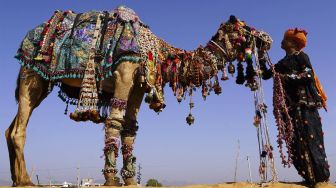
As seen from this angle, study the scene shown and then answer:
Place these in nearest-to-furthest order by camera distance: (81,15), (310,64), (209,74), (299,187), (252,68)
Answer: (299,187) < (310,64) < (252,68) < (209,74) < (81,15)

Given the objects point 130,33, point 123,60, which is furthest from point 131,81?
point 130,33

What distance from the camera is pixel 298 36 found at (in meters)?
6.58

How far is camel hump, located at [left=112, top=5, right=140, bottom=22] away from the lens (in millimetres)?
7863

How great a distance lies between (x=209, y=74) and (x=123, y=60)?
1.47 meters

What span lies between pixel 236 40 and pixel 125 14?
206cm

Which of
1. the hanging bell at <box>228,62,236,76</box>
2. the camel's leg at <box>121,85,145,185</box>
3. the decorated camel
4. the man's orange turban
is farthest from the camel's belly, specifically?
the man's orange turban

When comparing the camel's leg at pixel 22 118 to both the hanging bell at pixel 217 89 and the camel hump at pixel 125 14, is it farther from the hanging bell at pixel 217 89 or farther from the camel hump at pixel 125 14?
the hanging bell at pixel 217 89

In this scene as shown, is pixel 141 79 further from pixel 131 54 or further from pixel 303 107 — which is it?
pixel 303 107

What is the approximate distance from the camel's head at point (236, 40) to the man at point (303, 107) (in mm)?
670

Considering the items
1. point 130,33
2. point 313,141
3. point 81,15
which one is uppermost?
point 81,15

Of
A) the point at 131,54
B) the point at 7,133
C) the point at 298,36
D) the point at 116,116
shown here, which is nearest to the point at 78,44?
the point at 131,54

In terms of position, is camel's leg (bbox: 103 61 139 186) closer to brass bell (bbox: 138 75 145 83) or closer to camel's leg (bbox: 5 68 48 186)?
brass bell (bbox: 138 75 145 83)

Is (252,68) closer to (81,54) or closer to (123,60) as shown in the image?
(123,60)

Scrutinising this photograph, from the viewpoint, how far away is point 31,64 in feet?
25.8
